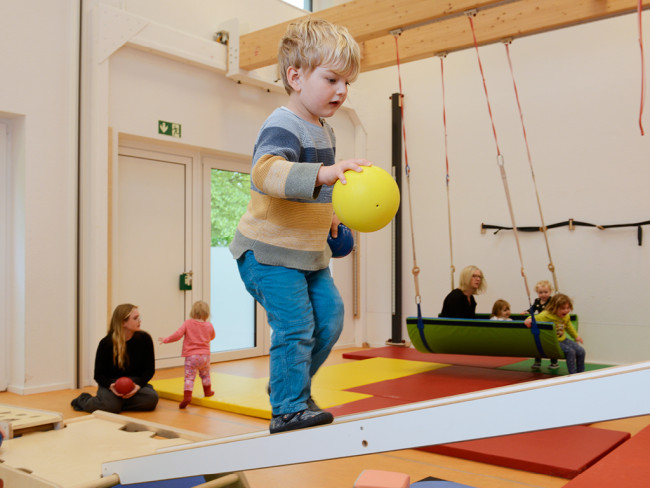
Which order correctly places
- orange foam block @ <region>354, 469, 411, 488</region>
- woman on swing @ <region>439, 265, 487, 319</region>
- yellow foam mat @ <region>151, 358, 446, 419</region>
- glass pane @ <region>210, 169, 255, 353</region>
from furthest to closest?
glass pane @ <region>210, 169, 255, 353</region> → woman on swing @ <region>439, 265, 487, 319</region> → yellow foam mat @ <region>151, 358, 446, 419</region> → orange foam block @ <region>354, 469, 411, 488</region>

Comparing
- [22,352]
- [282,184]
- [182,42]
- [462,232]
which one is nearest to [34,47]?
[182,42]

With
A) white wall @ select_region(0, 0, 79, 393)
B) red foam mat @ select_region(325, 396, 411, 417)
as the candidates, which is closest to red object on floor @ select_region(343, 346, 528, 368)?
red foam mat @ select_region(325, 396, 411, 417)

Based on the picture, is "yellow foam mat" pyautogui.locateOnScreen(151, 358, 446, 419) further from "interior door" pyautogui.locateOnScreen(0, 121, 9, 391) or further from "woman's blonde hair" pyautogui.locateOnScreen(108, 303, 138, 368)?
"interior door" pyautogui.locateOnScreen(0, 121, 9, 391)

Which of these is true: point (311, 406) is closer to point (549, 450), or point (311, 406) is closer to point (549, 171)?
point (549, 450)

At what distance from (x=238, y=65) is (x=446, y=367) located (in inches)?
145

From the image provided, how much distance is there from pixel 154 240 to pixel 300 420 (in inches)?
184

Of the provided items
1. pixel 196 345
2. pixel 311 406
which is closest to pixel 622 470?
pixel 311 406

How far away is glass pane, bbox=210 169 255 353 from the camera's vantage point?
6.68 m

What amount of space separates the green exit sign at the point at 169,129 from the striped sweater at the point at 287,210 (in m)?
4.35

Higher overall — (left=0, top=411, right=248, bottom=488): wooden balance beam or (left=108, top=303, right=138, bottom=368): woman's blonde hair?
(left=108, top=303, right=138, bottom=368): woman's blonde hair

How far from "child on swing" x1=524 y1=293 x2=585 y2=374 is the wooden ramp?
370 cm

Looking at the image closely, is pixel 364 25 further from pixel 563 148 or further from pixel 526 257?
pixel 526 257

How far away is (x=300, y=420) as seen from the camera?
169 centimetres

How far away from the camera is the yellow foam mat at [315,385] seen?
4.25 meters
